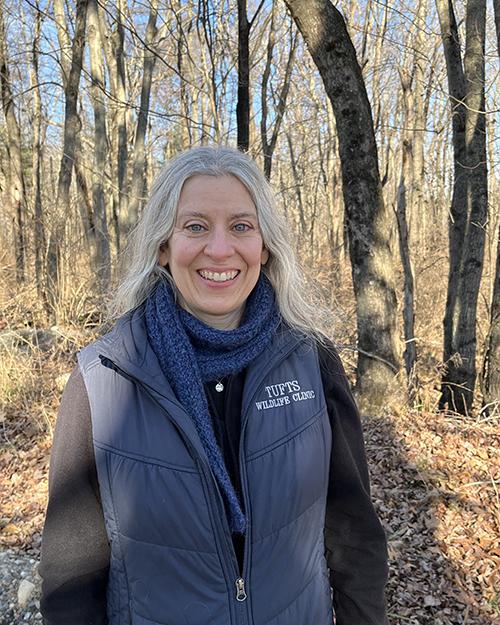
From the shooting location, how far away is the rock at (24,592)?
2.82m

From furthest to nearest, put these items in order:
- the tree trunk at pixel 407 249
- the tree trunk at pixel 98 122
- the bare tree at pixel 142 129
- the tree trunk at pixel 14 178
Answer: the bare tree at pixel 142 129, the tree trunk at pixel 14 178, the tree trunk at pixel 98 122, the tree trunk at pixel 407 249

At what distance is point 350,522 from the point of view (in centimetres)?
162

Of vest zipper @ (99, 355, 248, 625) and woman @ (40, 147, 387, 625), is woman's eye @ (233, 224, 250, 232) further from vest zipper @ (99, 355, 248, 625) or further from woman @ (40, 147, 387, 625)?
vest zipper @ (99, 355, 248, 625)

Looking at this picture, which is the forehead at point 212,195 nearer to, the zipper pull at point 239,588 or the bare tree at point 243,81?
the zipper pull at point 239,588

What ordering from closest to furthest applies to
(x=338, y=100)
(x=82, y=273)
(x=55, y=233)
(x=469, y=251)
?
(x=338, y=100) < (x=469, y=251) < (x=55, y=233) < (x=82, y=273)

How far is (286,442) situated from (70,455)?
0.59m

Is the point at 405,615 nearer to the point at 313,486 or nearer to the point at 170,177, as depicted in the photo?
the point at 313,486

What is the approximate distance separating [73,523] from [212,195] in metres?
1.00

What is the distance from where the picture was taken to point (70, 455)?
1.34 metres

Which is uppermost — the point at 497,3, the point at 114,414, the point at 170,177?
the point at 497,3

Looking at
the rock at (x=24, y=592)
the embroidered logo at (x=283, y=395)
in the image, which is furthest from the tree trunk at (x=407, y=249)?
the embroidered logo at (x=283, y=395)

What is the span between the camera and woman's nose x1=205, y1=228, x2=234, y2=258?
149 cm

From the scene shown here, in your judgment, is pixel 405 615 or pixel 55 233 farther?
pixel 55 233

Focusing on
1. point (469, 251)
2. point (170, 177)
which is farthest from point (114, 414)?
point (469, 251)
